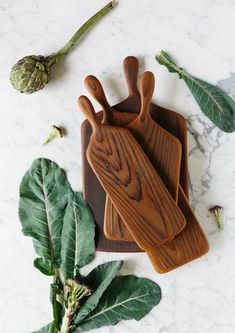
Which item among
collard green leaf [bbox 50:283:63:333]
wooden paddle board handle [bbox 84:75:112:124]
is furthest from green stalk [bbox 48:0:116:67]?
collard green leaf [bbox 50:283:63:333]

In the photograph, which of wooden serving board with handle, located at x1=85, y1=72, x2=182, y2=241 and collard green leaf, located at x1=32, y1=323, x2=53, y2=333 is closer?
wooden serving board with handle, located at x1=85, y1=72, x2=182, y2=241

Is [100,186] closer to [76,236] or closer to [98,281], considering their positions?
[76,236]

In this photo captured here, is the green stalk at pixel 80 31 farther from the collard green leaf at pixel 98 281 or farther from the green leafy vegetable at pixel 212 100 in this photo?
the collard green leaf at pixel 98 281

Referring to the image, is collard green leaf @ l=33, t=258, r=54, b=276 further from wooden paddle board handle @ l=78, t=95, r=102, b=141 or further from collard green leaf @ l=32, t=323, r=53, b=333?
wooden paddle board handle @ l=78, t=95, r=102, b=141

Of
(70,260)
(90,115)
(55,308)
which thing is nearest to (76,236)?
(70,260)

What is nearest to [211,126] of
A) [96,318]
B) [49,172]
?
[49,172]

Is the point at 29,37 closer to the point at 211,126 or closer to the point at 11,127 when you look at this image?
the point at 11,127

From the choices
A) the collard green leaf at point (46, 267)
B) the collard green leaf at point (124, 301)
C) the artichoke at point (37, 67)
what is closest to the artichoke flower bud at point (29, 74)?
the artichoke at point (37, 67)
